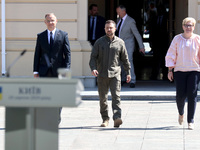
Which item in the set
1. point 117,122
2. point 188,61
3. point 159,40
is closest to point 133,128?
point 117,122

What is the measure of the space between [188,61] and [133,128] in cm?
129

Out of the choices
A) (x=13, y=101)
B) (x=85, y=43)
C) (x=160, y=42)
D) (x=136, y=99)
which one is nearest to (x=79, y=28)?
(x=85, y=43)

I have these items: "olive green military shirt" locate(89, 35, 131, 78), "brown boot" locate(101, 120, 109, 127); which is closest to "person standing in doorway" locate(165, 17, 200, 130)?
"olive green military shirt" locate(89, 35, 131, 78)

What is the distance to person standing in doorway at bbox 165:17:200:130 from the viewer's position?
27.0 ft

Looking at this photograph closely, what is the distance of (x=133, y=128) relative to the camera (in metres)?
8.38

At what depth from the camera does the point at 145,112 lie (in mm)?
10094

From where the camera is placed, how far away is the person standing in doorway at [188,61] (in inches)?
324

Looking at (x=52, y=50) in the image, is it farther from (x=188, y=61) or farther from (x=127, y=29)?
(x=127, y=29)

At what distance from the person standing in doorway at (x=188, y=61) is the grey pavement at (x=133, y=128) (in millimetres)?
525

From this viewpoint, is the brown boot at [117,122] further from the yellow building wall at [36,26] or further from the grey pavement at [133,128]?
the yellow building wall at [36,26]

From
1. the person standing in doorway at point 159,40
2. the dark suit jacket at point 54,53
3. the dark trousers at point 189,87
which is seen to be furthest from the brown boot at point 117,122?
the person standing in doorway at point 159,40

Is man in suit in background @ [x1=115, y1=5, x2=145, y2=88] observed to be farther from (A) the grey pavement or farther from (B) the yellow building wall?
(A) the grey pavement

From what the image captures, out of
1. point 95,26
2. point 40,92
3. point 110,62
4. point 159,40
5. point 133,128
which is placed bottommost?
point 133,128

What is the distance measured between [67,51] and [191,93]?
1.93 m
